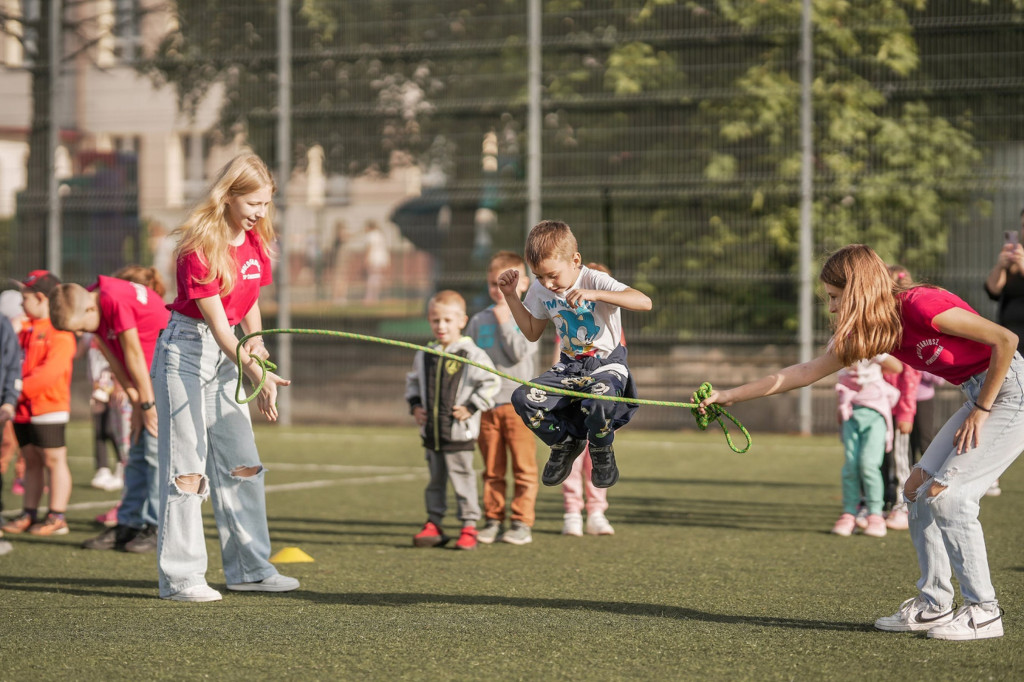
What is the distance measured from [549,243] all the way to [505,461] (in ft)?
10.5

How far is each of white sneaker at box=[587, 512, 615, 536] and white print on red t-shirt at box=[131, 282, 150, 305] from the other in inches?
133

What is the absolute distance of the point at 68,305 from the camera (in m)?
7.45

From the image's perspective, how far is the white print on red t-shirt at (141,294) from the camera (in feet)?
25.3

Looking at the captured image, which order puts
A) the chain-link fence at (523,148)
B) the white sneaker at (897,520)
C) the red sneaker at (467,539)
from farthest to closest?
1. the chain-link fence at (523,148)
2. the white sneaker at (897,520)
3. the red sneaker at (467,539)

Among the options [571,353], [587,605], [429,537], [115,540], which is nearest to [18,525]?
[115,540]

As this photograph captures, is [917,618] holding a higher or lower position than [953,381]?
lower

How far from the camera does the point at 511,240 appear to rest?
1717 centimetres

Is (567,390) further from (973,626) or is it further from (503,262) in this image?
(503,262)

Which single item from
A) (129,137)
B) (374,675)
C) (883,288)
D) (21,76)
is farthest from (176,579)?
(21,76)

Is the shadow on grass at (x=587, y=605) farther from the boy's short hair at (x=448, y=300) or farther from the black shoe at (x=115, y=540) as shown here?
the boy's short hair at (x=448, y=300)

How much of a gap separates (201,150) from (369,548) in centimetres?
1186

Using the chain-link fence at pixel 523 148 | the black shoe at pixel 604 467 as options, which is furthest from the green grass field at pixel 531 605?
the chain-link fence at pixel 523 148

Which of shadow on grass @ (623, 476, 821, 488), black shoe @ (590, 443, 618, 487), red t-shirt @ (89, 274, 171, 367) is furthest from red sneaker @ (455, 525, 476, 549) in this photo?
shadow on grass @ (623, 476, 821, 488)

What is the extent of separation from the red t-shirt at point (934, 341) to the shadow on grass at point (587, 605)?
1.28 meters
